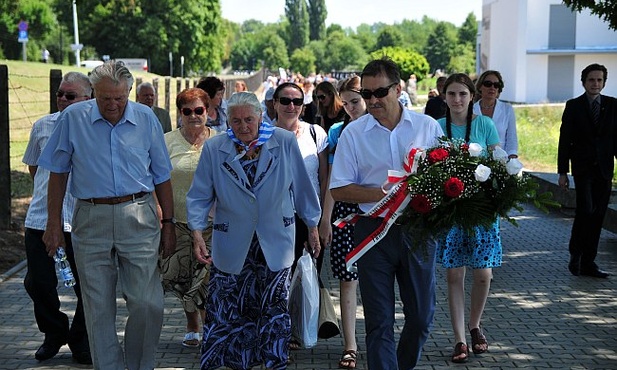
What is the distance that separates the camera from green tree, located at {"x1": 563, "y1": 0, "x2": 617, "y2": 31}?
13758 millimetres

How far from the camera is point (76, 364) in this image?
7.00 metres

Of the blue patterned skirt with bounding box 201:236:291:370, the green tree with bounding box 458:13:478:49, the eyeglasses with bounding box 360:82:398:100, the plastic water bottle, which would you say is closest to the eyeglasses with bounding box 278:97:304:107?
the blue patterned skirt with bounding box 201:236:291:370

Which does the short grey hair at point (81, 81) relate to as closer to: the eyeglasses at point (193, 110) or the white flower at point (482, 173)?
the eyeglasses at point (193, 110)

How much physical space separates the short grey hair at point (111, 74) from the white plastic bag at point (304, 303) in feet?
5.97

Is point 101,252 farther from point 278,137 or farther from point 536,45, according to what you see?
point 536,45

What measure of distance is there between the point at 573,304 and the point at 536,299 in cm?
37

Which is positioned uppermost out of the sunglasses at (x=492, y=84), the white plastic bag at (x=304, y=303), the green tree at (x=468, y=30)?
the green tree at (x=468, y=30)

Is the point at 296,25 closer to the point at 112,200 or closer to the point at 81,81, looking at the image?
the point at 81,81

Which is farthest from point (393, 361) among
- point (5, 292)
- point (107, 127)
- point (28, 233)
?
point (5, 292)

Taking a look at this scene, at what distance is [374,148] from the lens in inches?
227

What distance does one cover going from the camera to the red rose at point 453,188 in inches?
206

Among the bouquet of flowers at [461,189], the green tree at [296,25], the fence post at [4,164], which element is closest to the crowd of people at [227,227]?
the bouquet of flowers at [461,189]

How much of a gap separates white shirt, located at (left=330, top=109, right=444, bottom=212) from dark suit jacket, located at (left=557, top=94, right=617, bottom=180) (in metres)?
4.78

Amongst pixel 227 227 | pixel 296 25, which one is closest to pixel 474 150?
pixel 227 227
